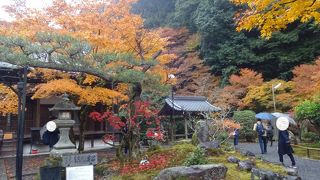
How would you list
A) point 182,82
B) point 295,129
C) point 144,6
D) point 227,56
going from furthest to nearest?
point 144,6
point 227,56
point 182,82
point 295,129

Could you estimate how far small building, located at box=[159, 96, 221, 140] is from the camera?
19297 millimetres

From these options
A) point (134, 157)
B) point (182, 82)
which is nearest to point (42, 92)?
point (134, 157)

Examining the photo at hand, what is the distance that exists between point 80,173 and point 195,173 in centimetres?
274

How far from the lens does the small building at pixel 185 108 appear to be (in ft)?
63.3

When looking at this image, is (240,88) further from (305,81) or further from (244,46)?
(244,46)

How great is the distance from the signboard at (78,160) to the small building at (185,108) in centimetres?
1176

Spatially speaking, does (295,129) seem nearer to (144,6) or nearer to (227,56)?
(227,56)

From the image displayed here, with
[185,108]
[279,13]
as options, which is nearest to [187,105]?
[185,108]

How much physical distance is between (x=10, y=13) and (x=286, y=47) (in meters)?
25.4

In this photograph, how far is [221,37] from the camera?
30953 mm

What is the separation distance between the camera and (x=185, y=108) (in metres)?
19.6

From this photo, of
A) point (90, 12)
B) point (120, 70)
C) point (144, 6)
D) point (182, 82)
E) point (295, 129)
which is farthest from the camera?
point (144, 6)

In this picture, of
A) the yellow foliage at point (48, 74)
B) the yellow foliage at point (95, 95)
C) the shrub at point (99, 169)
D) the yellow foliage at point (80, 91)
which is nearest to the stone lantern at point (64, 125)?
the shrub at point (99, 169)

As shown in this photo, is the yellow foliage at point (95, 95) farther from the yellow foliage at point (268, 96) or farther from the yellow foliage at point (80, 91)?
the yellow foliage at point (268, 96)
